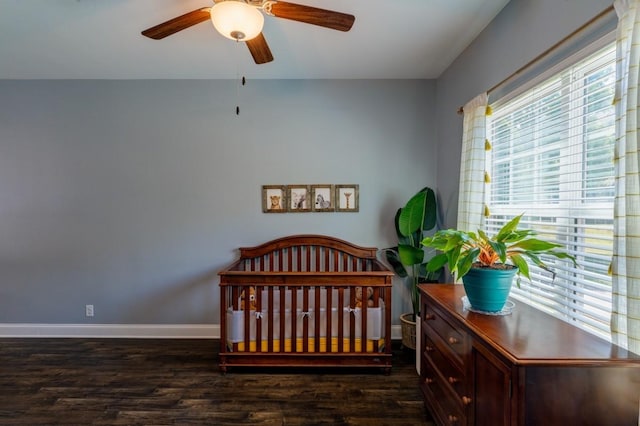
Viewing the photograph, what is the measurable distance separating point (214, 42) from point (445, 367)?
8.95 ft

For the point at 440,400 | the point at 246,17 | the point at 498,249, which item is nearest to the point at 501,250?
the point at 498,249

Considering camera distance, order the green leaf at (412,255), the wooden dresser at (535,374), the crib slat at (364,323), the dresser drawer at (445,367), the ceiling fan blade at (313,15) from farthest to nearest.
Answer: the green leaf at (412,255) < the crib slat at (364,323) < the ceiling fan blade at (313,15) < the dresser drawer at (445,367) < the wooden dresser at (535,374)

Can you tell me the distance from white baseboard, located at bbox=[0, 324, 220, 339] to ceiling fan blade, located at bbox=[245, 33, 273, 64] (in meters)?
2.51

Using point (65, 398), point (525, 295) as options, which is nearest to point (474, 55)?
point (525, 295)

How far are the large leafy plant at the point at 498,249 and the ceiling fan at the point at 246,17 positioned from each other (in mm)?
1268

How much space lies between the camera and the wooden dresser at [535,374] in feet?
3.25

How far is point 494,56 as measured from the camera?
2.02 metres

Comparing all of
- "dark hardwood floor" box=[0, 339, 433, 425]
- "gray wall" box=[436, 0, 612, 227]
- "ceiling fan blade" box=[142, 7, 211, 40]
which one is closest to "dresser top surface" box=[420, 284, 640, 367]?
"dark hardwood floor" box=[0, 339, 433, 425]

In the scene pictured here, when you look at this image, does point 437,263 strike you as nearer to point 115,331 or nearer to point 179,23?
point 179,23

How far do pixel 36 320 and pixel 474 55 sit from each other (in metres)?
4.75

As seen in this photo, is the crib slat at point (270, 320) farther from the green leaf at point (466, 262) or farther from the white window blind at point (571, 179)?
the white window blind at point (571, 179)

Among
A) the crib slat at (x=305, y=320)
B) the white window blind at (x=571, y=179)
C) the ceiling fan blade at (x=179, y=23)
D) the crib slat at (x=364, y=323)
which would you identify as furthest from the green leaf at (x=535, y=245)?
the ceiling fan blade at (x=179, y=23)

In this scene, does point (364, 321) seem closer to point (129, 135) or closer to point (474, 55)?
point (474, 55)

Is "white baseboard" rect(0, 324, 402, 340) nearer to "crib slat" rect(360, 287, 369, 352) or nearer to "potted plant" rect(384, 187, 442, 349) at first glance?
"potted plant" rect(384, 187, 442, 349)
